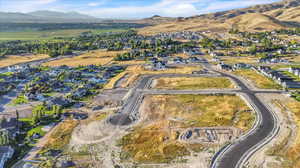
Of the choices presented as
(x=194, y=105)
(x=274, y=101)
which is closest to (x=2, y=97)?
(x=194, y=105)

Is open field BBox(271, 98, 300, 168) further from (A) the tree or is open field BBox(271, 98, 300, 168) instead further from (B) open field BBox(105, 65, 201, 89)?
(B) open field BBox(105, 65, 201, 89)

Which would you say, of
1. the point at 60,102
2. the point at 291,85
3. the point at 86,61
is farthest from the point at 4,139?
the point at 86,61

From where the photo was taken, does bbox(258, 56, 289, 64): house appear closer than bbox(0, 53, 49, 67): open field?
Yes

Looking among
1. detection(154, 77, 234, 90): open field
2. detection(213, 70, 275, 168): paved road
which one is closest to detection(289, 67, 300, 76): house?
detection(154, 77, 234, 90): open field

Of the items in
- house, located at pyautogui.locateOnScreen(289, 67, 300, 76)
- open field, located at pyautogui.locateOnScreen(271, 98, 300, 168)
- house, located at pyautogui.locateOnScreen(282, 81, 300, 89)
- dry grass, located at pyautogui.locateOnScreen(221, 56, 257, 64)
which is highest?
dry grass, located at pyautogui.locateOnScreen(221, 56, 257, 64)

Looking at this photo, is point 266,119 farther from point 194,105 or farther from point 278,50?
point 278,50

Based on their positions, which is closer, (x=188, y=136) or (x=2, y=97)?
(x=188, y=136)
